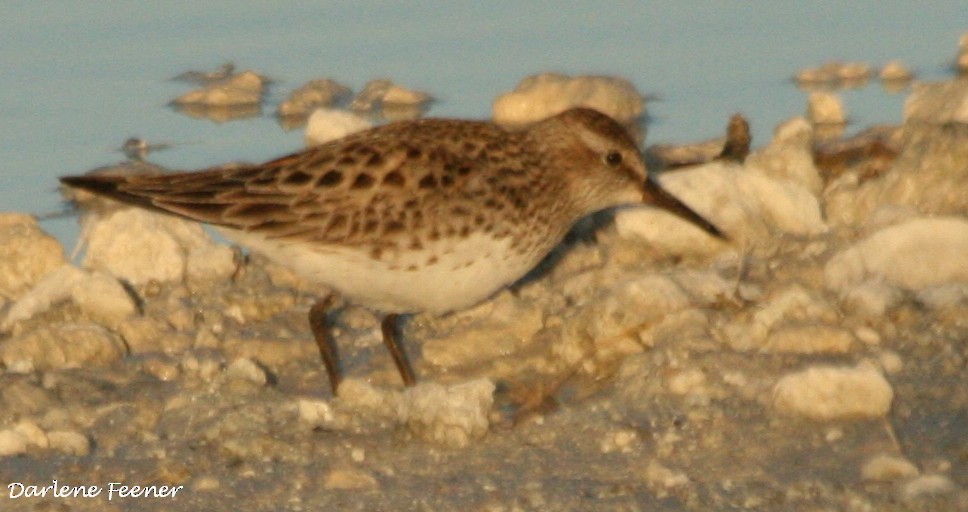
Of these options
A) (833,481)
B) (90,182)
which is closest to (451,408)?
(833,481)

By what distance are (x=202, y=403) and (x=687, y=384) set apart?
5.92 feet

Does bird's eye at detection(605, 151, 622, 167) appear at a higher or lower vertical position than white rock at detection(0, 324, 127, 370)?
higher

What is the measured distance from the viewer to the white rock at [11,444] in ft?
23.4

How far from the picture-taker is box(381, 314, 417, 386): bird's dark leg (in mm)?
7871

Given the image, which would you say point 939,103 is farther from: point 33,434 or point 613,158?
point 33,434

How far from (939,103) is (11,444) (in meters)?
5.10

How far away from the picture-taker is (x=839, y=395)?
22.4ft

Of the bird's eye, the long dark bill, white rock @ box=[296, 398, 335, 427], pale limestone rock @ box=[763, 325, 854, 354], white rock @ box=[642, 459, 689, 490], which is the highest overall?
the bird's eye

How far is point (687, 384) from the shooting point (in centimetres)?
727

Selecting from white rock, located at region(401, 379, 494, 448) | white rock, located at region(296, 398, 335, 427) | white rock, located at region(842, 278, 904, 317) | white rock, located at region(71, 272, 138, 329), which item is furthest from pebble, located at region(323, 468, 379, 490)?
white rock, located at region(842, 278, 904, 317)

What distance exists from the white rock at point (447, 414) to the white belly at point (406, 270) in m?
0.79

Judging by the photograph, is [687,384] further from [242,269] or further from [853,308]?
[242,269]

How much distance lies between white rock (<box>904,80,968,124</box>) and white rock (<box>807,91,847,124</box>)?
2.50 ft

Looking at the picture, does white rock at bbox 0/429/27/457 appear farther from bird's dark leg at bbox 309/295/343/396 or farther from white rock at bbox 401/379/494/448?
white rock at bbox 401/379/494/448
